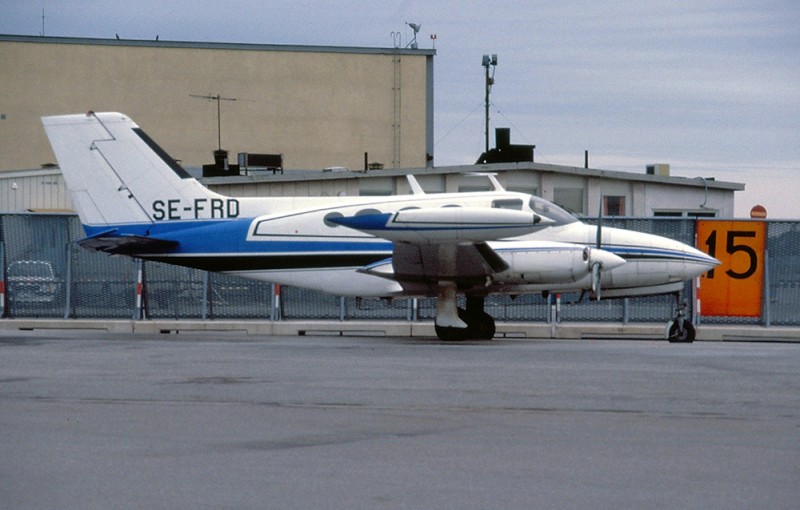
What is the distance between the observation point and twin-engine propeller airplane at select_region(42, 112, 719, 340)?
65.9 feet

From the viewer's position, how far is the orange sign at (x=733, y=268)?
2564 cm

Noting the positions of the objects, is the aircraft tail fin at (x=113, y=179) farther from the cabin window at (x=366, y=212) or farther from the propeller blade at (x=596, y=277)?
the propeller blade at (x=596, y=277)

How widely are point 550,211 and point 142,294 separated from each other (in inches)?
387

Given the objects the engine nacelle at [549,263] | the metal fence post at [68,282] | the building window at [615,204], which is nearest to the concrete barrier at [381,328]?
the metal fence post at [68,282]

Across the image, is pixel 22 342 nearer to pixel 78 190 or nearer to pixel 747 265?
pixel 78 190

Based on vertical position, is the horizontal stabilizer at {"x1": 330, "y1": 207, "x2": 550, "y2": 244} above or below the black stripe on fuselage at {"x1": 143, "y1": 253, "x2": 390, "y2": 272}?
above

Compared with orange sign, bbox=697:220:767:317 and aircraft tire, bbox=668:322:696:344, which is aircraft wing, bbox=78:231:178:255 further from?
orange sign, bbox=697:220:767:317

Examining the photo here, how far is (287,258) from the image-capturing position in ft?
71.5

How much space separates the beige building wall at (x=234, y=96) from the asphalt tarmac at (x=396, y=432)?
43.5 m

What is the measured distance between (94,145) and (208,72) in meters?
37.0

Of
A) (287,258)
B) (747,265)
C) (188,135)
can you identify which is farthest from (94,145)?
(188,135)

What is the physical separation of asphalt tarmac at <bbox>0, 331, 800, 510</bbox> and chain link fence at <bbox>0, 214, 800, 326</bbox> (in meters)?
10.3

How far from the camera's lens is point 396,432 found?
922cm

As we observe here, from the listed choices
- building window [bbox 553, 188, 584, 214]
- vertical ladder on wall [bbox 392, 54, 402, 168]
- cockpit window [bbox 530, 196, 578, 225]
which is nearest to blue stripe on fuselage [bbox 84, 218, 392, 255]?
cockpit window [bbox 530, 196, 578, 225]
